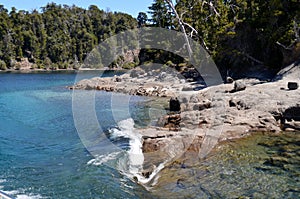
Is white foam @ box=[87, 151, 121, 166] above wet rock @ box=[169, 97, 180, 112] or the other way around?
the other way around

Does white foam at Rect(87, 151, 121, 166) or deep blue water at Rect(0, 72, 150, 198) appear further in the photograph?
white foam at Rect(87, 151, 121, 166)

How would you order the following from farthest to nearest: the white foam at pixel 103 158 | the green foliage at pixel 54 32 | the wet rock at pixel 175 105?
the green foliage at pixel 54 32
the wet rock at pixel 175 105
the white foam at pixel 103 158

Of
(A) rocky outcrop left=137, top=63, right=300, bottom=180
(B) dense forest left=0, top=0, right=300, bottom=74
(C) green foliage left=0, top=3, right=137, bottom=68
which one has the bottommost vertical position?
(A) rocky outcrop left=137, top=63, right=300, bottom=180

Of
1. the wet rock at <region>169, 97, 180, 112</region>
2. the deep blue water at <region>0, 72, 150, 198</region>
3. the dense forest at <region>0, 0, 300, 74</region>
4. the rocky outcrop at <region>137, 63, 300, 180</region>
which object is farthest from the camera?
the dense forest at <region>0, 0, 300, 74</region>

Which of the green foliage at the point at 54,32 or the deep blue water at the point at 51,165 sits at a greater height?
the green foliage at the point at 54,32

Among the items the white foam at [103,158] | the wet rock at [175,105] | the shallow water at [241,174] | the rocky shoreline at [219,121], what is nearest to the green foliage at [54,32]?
the wet rock at [175,105]

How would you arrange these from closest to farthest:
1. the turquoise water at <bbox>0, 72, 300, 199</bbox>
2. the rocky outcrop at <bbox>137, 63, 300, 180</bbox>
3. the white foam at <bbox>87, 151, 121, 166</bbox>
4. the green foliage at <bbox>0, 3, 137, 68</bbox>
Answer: the turquoise water at <bbox>0, 72, 300, 199</bbox>
the white foam at <bbox>87, 151, 121, 166</bbox>
the rocky outcrop at <bbox>137, 63, 300, 180</bbox>
the green foliage at <bbox>0, 3, 137, 68</bbox>

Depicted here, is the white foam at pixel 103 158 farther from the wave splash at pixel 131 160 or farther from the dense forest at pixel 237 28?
the dense forest at pixel 237 28

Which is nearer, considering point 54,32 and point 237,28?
point 237,28

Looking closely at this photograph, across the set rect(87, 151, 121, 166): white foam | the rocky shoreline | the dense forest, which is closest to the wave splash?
rect(87, 151, 121, 166): white foam

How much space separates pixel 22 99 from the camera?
121ft

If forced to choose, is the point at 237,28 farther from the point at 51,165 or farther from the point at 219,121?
the point at 51,165

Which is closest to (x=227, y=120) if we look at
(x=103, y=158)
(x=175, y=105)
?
(x=103, y=158)

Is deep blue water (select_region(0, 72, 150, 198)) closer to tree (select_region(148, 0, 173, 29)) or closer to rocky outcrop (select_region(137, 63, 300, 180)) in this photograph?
rocky outcrop (select_region(137, 63, 300, 180))
